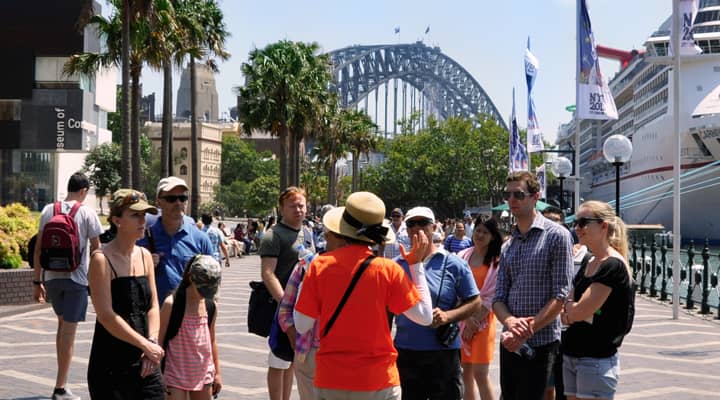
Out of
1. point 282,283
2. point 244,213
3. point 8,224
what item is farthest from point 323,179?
point 282,283

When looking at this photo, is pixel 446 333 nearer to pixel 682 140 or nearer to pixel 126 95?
pixel 126 95

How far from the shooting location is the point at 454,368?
6.23 metres

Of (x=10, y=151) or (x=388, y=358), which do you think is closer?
(x=388, y=358)

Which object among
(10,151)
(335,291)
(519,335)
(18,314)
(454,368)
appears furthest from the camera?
(10,151)

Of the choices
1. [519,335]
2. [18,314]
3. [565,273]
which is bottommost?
[18,314]

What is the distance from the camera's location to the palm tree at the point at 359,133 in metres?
68.5

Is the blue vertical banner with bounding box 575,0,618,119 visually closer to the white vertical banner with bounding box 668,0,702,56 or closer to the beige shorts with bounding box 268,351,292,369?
the white vertical banner with bounding box 668,0,702,56

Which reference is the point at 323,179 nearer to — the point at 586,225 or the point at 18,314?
the point at 18,314

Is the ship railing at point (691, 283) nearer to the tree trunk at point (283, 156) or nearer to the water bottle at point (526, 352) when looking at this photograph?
the water bottle at point (526, 352)

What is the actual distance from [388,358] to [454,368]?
175 centimetres

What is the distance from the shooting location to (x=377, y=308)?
178 inches

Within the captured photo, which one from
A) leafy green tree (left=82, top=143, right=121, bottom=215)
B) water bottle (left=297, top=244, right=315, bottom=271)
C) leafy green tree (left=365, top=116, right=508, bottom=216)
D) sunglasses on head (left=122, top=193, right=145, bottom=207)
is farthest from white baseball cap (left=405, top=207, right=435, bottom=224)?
leafy green tree (left=365, top=116, right=508, bottom=216)

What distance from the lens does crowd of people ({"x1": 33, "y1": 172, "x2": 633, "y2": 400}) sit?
4543 mm

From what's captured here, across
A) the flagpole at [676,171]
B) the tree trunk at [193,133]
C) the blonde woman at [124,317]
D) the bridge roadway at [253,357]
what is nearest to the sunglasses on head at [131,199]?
the blonde woman at [124,317]
